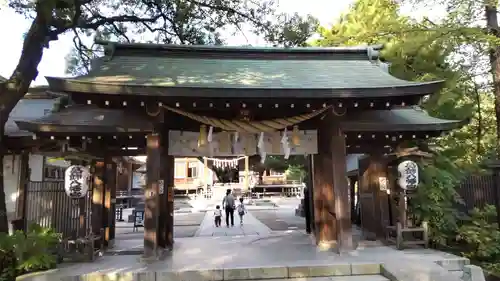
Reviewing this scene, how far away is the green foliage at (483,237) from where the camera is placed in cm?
979

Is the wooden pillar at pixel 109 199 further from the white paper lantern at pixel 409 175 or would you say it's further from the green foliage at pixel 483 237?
the green foliage at pixel 483 237

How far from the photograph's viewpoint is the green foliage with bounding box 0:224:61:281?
23.7ft

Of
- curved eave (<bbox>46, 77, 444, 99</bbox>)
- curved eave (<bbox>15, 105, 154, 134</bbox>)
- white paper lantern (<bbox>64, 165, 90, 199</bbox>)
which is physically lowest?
white paper lantern (<bbox>64, 165, 90, 199</bbox>)

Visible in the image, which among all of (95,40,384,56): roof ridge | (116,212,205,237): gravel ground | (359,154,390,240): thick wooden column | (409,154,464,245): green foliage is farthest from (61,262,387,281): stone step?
(95,40,384,56): roof ridge

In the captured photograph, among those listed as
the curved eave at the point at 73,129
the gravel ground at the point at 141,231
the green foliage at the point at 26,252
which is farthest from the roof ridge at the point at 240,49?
the gravel ground at the point at 141,231

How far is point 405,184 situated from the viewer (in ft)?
29.6

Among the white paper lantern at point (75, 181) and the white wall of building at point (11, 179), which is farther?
the white wall of building at point (11, 179)

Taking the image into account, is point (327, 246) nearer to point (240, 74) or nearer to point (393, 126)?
point (393, 126)

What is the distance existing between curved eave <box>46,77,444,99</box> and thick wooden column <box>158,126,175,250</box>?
4.79 ft

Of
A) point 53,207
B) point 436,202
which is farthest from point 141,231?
point 436,202

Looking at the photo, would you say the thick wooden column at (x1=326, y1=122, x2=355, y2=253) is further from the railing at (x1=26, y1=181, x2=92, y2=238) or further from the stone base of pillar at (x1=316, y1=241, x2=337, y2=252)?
the railing at (x1=26, y1=181, x2=92, y2=238)

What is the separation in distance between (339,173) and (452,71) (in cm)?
773

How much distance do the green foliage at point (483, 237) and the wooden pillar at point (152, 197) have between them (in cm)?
810

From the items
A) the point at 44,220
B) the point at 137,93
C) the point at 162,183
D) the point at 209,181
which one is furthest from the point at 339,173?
the point at 209,181
